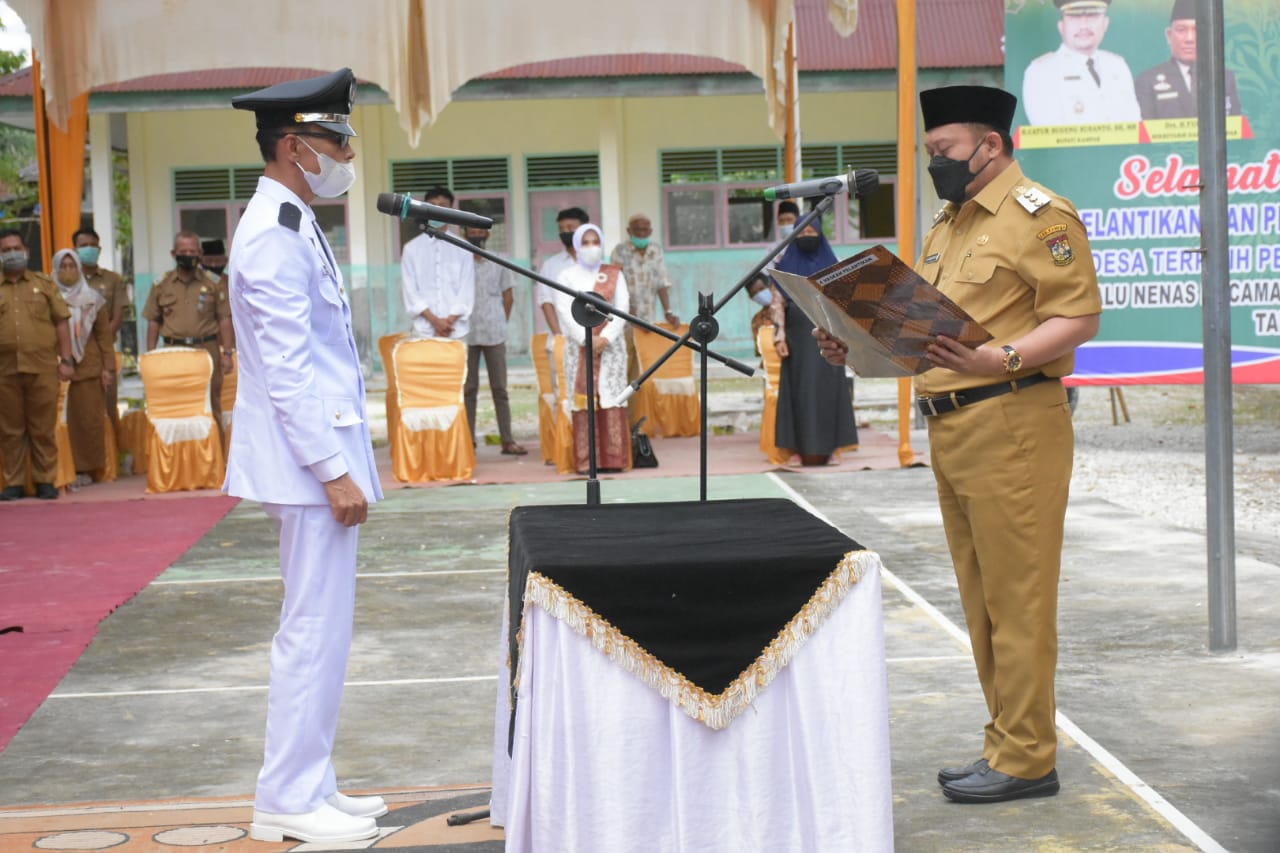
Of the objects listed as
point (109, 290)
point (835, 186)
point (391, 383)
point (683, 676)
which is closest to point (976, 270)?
point (835, 186)

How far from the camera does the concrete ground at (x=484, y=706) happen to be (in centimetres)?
404

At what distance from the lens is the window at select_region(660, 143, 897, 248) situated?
2311 cm

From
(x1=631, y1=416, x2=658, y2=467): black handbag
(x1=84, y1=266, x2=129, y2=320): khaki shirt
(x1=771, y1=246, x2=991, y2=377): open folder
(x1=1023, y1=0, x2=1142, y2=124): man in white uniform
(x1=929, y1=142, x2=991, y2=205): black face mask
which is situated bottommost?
(x1=631, y1=416, x2=658, y2=467): black handbag

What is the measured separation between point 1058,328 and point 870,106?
64.9 feet

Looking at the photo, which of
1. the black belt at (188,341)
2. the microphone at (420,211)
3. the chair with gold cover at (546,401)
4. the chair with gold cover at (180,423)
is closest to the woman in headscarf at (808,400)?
the chair with gold cover at (546,401)

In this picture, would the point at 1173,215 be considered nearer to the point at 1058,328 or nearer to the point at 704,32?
the point at 704,32

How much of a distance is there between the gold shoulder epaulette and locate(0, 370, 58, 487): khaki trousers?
28.2 feet

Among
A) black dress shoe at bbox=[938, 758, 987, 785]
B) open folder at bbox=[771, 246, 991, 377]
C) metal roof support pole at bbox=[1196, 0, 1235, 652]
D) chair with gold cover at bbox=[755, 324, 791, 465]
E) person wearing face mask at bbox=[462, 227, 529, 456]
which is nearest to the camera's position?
open folder at bbox=[771, 246, 991, 377]

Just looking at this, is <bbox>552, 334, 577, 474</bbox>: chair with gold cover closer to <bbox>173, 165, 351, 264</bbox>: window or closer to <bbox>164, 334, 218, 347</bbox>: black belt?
<bbox>164, 334, 218, 347</bbox>: black belt

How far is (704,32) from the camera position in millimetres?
12242

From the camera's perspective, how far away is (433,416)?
11.1m

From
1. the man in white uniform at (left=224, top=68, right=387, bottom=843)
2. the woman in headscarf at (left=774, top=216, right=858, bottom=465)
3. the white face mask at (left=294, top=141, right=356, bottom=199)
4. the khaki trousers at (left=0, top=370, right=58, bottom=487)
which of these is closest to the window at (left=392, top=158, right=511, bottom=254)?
the khaki trousers at (left=0, top=370, right=58, bottom=487)

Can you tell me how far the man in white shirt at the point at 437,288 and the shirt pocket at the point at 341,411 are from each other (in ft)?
24.8

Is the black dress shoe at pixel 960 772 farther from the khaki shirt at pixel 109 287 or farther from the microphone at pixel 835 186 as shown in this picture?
the khaki shirt at pixel 109 287
